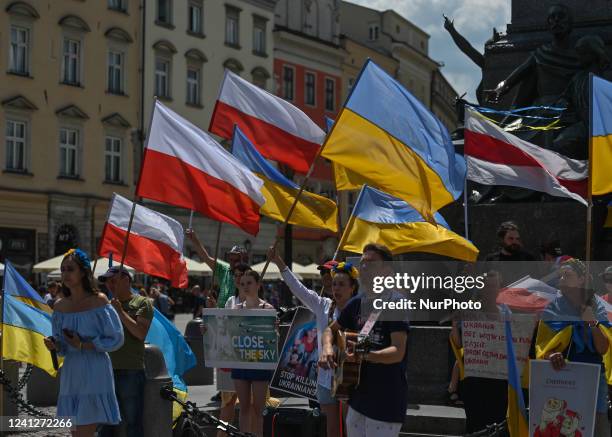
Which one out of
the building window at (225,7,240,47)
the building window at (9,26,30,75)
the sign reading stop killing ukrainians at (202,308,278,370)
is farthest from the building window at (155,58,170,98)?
the sign reading stop killing ukrainians at (202,308,278,370)

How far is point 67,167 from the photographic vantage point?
41812 millimetres

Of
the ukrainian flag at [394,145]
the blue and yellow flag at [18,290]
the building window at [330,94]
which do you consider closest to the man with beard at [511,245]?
the ukrainian flag at [394,145]

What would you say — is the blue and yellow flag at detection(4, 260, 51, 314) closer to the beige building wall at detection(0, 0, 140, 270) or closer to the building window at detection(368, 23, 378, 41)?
the beige building wall at detection(0, 0, 140, 270)

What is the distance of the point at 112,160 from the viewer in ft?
144

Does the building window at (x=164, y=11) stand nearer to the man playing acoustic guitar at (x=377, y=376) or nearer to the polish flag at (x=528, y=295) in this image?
the polish flag at (x=528, y=295)

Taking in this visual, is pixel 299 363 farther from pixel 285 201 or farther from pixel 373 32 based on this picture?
pixel 373 32

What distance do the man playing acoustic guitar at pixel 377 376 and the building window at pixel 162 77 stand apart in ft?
133

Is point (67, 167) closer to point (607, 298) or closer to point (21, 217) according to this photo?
point (21, 217)

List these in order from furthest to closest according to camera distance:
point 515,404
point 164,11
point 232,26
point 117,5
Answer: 1. point 232,26
2. point 164,11
3. point 117,5
4. point 515,404

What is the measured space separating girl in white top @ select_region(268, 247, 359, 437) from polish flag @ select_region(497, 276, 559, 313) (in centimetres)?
114

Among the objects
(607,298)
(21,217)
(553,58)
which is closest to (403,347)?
(607,298)

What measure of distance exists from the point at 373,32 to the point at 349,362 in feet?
207

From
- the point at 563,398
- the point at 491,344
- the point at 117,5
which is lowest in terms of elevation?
the point at 563,398

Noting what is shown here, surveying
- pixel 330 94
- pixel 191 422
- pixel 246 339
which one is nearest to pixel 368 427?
pixel 191 422
